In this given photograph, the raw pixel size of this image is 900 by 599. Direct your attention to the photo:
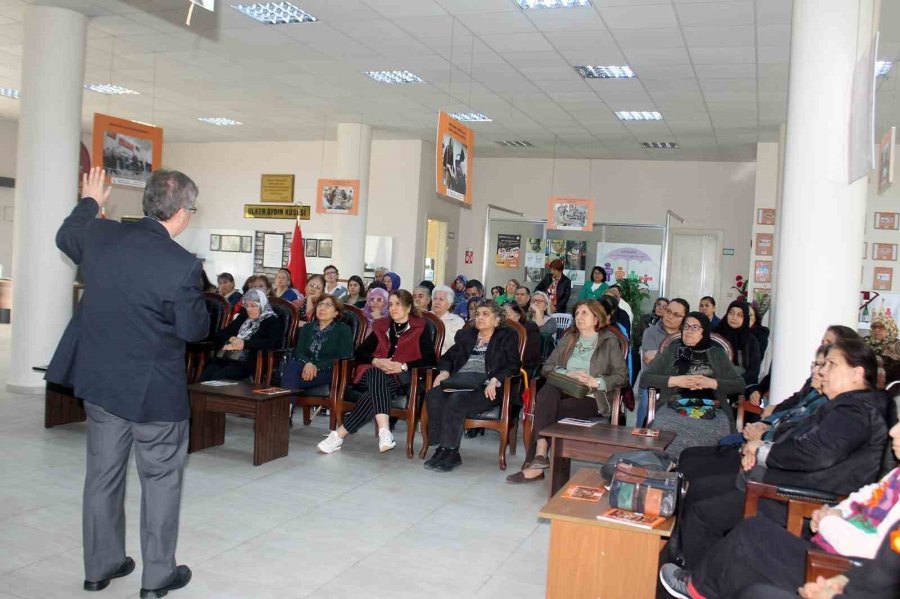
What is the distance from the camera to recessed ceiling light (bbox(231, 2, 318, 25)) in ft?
24.6

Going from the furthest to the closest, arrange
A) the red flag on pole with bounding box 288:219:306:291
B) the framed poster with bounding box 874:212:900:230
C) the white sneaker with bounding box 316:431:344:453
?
the red flag on pole with bounding box 288:219:306:291
the framed poster with bounding box 874:212:900:230
the white sneaker with bounding box 316:431:344:453

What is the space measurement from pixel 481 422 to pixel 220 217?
11790 millimetres

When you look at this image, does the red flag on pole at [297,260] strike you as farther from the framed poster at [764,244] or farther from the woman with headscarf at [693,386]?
the woman with headscarf at [693,386]

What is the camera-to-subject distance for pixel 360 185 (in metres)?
12.8

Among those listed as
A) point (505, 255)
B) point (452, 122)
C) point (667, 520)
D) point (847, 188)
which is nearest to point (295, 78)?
point (452, 122)

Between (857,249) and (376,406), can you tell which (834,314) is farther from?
(376,406)

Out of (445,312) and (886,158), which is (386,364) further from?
(886,158)

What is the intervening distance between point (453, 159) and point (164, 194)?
17.0 ft

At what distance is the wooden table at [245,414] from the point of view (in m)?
5.25

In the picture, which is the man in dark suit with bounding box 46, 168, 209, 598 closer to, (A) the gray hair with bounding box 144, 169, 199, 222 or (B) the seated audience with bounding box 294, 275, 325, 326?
(A) the gray hair with bounding box 144, 169, 199, 222

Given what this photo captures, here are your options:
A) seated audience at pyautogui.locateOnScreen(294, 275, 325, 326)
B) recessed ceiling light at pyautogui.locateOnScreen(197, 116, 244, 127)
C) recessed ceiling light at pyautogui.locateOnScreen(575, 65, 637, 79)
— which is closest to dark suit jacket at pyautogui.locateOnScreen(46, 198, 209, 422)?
seated audience at pyautogui.locateOnScreen(294, 275, 325, 326)

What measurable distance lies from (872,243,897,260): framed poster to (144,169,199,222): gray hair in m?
11.1

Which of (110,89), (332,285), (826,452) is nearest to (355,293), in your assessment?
(332,285)

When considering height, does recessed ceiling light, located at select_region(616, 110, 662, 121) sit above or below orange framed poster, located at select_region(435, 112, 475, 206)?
above
